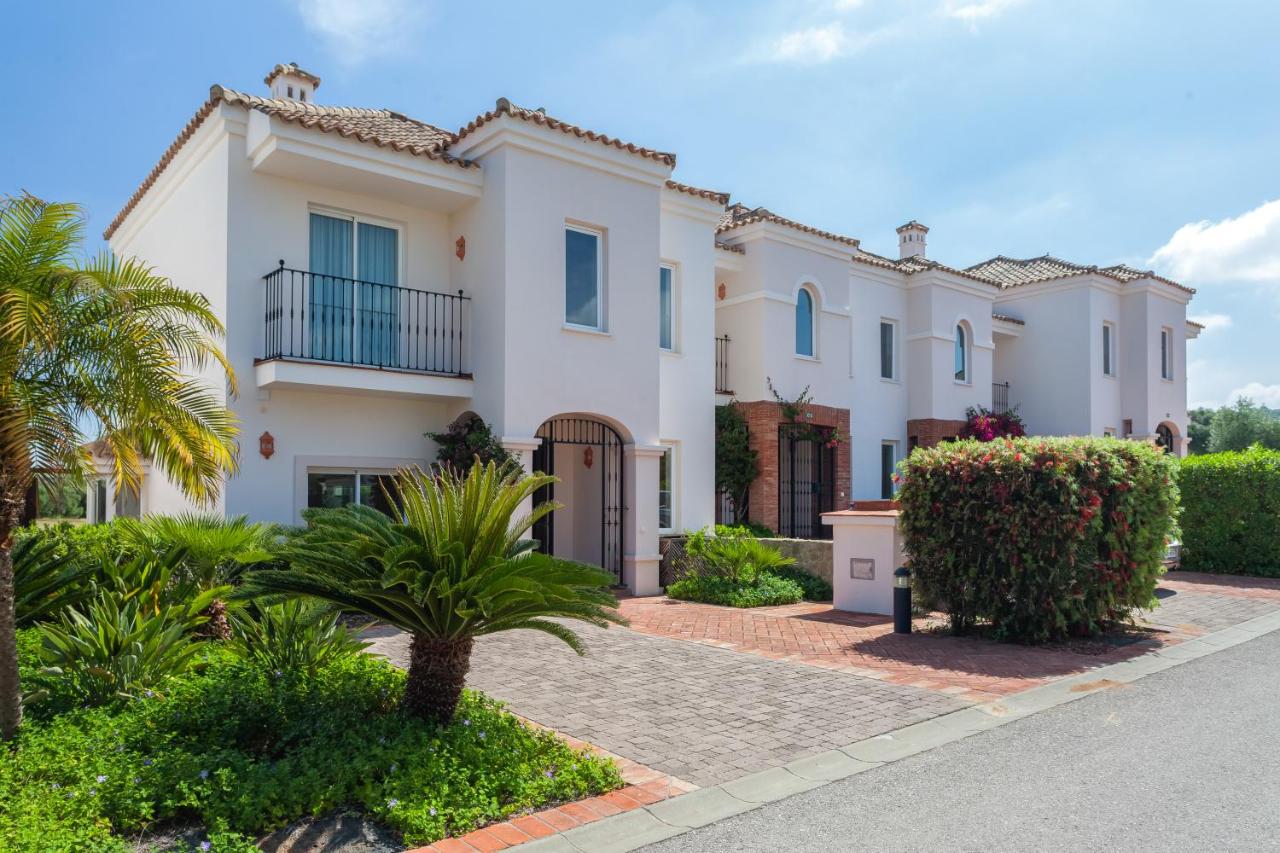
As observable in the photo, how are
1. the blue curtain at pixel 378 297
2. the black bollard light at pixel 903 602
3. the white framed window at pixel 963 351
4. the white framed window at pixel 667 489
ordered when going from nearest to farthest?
1. the black bollard light at pixel 903 602
2. the blue curtain at pixel 378 297
3. the white framed window at pixel 667 489
4. the white framed window at pixel 963 351

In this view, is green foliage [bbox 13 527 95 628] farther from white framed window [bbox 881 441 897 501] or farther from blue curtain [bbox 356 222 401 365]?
white framed window [bbox 881 441 897 501]

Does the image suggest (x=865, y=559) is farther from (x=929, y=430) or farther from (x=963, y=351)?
(x=963, y=351)

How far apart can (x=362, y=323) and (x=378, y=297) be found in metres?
0.48

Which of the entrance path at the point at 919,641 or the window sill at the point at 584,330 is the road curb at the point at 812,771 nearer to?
the entrance path at the point at 919,641

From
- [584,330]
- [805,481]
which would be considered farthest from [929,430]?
[584,330]

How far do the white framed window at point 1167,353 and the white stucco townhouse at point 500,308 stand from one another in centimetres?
1287

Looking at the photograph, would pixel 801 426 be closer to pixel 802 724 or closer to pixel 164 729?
pixel 802 724

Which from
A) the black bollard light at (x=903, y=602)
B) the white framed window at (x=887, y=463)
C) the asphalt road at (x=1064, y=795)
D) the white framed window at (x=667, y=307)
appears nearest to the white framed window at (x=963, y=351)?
the white framed window at (x=887, y=463)

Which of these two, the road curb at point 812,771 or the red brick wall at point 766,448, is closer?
the road curb at point 812,771

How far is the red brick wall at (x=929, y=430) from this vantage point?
71.4 feet

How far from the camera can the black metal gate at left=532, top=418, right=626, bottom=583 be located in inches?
594

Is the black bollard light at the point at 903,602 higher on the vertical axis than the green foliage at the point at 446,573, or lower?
lower

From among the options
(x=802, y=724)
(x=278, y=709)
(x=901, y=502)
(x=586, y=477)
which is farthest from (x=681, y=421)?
(x=278, y=709)

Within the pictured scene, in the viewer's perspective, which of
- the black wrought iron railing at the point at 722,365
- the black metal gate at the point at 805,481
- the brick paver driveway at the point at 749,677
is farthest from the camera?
the black metal gate at the point at 805,481
